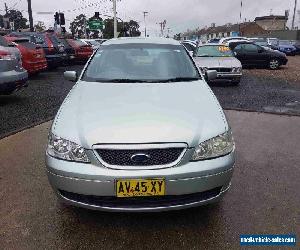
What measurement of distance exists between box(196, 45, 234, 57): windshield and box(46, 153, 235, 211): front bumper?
9870 millimetres

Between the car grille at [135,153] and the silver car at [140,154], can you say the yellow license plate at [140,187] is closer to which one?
the silver car at [140,154]

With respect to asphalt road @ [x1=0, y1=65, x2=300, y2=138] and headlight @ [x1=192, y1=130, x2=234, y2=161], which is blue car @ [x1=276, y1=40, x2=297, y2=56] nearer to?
asphalt road @ [x1=0, y1=65, x2=300, y2=138]

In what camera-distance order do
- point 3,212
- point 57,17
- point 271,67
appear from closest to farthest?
point 3,212 → point 271,67 → point 57,17

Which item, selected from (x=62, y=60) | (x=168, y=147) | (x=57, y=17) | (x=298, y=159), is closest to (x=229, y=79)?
(x=298, y=159)

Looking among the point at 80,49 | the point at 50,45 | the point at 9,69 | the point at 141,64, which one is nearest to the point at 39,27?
the point at 80,49

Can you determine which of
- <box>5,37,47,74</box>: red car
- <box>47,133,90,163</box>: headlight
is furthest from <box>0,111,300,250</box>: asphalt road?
<box>5,37,47,74</box>: red car

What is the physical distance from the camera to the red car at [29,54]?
10.8 meters

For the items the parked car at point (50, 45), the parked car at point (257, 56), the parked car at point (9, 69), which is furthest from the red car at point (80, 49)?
the parked car at point (9, 69)

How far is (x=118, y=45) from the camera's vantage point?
469 cm

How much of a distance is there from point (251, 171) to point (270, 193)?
1.91 ft

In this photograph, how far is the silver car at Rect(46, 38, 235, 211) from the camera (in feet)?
8.48

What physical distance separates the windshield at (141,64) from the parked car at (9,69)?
125 inches

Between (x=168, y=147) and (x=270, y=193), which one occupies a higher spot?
(x=168, y=147)

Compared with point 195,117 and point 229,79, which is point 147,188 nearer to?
point 195,117
